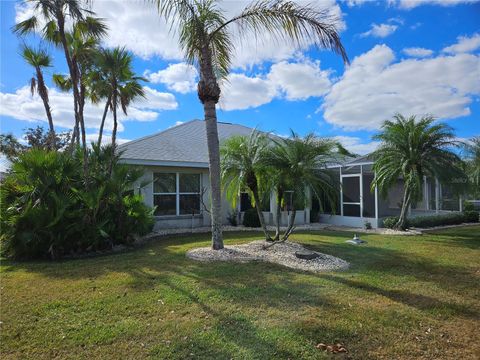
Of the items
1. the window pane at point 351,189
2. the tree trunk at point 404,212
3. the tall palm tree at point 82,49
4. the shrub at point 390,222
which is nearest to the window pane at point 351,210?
the window pane at point 351,189

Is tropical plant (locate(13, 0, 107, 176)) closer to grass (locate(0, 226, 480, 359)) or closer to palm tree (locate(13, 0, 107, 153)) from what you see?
palm tree (locate(13, 0, 107, 153))

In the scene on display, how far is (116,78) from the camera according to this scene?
1147cm

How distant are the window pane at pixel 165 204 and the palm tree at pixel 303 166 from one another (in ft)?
24.7

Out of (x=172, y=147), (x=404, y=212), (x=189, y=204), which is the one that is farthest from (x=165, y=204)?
(x=404, y=212)

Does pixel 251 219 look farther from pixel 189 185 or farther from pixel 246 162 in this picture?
pixel 246 162

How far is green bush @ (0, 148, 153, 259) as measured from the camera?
8.92 metres

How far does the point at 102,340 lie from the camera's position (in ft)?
13.8

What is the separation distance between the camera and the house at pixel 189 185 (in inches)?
588

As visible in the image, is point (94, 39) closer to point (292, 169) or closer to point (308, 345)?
point (292, 169)

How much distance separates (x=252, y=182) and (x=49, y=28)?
894 centimetres

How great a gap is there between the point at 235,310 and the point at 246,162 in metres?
5.04

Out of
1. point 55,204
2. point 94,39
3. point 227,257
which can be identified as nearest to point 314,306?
point 227,257

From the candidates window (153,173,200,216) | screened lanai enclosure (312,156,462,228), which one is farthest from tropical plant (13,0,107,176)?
screened lanai enclosure (312,156,462,228)

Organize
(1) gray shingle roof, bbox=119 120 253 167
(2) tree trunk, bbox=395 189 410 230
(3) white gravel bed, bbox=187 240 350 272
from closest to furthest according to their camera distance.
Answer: (3) white gravel bed, bbox=187 240 350 272 → (2) tree trunk, bbox=395 189 410 230 → (1) gray shingle roof, bbox=119 120 253 167
